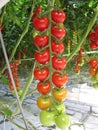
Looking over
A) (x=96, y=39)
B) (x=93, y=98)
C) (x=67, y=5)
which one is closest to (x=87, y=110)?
(x=93, y=98)

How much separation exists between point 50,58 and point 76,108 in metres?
2.53

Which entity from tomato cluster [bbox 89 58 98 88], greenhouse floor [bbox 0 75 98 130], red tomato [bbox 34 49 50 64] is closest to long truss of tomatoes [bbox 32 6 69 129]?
red tomato [bbox 34 49 50 64]

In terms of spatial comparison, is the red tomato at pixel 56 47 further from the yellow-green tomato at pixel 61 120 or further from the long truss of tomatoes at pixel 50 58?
the yellow-green tomato at pixel 61 120

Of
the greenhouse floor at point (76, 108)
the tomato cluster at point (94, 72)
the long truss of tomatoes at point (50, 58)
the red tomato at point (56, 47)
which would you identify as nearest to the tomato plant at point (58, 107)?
the long truss of tomatoes at point (50, 58)

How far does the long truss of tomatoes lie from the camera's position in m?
0.59

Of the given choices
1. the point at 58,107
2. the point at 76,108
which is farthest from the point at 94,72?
the point at 76,108

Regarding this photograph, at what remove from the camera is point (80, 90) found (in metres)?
3.58

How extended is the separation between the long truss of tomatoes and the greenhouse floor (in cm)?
185

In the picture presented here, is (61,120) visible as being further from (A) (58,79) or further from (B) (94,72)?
(B) (94,72)

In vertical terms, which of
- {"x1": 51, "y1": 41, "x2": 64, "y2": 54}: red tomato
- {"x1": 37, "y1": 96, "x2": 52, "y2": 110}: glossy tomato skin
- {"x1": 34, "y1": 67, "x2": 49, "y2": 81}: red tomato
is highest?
{"x1": 51, "y1": 41, "x2": 64, "y2": 54}: red tomato

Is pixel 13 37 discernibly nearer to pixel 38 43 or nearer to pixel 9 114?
pixel 9 114

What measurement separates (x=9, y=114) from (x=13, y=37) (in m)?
3.15

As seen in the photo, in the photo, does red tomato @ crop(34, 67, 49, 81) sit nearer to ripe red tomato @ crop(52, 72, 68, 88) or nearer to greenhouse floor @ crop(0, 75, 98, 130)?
ripe red tomato @ crop(52, 72, 68, 88)

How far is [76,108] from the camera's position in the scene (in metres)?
3.08
